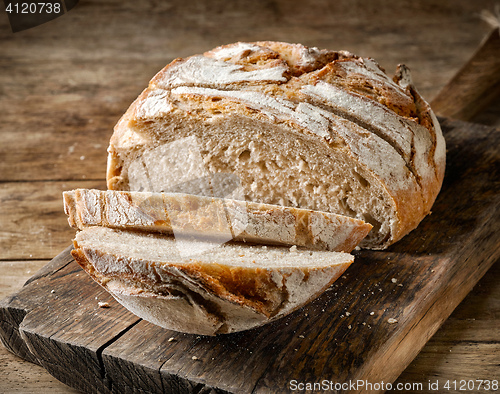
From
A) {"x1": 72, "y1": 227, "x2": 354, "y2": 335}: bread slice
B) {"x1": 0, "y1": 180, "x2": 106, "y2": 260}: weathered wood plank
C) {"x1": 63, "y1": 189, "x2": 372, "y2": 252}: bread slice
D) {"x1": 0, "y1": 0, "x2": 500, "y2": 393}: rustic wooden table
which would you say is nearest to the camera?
{"x1": 72, "y1": 227, "x2": 354, "y2": 335}: bread slice

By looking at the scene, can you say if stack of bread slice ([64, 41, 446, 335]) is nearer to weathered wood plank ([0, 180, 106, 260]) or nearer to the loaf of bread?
the loaf of bread

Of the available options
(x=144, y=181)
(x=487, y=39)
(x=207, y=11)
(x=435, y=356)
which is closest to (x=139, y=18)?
(x=207, y=11)

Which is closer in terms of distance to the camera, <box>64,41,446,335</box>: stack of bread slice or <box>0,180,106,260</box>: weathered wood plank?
<box>64,41,446,335</box>: stack of bread slice

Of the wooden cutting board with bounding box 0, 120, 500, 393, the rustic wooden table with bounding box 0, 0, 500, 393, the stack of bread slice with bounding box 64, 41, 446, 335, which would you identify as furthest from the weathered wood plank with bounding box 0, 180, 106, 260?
the stack of bread slice with bounding box 64, 41, 446, 335

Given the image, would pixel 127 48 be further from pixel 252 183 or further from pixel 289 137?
pixel 289 137

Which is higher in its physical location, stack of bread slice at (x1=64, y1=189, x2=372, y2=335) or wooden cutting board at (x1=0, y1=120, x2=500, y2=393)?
stack of bread slice at (x1=64, y1=189, x2=372, y2=335)

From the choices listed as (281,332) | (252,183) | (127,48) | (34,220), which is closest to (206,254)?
(281,332)
